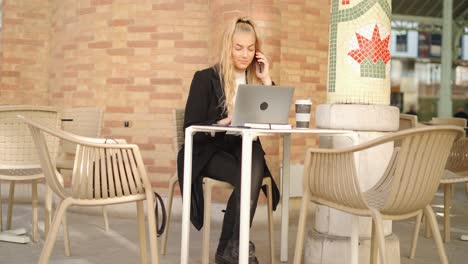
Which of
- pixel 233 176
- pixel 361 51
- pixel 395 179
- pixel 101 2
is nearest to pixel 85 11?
pixel 101 2

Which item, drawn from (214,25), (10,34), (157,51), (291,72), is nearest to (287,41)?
(291,72)

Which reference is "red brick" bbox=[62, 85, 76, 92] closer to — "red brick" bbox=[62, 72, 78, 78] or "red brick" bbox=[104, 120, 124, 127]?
"red brick" bbox=[62, 72, 78, 78]

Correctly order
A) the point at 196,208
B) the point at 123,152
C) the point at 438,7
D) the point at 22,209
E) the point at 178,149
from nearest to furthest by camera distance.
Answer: the point at 123,152
the point at 196,208
the point at 178,149
the point at 22,209
the point at 438,7

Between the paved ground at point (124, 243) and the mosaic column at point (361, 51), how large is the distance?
1.16m

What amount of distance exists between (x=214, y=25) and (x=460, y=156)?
2.38 metres

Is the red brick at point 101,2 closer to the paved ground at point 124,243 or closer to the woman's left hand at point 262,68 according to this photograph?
the paved ground at point 124,243

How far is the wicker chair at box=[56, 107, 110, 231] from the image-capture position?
439cm

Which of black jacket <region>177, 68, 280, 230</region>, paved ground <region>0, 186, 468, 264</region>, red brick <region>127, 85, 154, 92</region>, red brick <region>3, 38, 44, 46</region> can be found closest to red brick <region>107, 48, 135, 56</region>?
red brick <region>127, 85, 154, 92</region>

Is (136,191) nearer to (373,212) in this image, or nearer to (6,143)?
(373,212)

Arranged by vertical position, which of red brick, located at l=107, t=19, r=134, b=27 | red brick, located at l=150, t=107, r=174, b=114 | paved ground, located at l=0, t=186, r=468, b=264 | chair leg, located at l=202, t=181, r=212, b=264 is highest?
red brick, located at l=107, t=19, r=134, b=27

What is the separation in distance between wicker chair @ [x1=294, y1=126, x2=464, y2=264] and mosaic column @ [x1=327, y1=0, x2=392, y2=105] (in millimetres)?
948

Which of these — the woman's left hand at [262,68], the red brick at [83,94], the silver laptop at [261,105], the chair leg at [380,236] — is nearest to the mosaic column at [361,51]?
the woman's left hand at [262,68]

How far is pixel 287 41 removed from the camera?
543 centimetres

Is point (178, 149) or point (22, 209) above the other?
point (178, 149)
